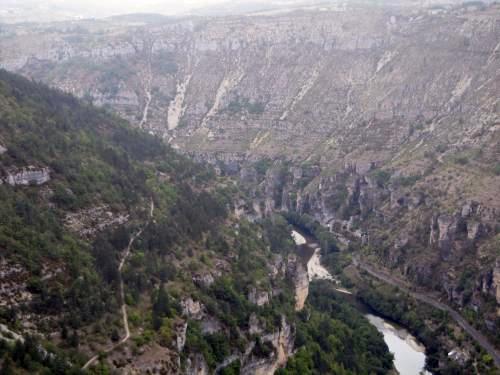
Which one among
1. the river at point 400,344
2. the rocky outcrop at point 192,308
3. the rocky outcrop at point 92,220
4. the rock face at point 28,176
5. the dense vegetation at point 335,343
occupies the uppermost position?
the rock face at point 28,176

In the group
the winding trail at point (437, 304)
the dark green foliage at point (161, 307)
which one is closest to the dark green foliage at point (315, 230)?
the winding trail at point (437, 304)

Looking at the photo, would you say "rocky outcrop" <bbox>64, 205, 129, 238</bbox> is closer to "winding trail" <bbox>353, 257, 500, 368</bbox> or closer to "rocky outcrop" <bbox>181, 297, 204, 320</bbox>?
"rocky outcrop" <bbox>181, 297, 204, 320</bbox>

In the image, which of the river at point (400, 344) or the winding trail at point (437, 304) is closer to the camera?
the river at point (400, 344)

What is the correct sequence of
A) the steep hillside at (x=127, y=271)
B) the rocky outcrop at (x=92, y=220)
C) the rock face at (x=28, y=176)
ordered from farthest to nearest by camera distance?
the rocky outcrop at (x=92, y=220), the rock face at (x=28, y=176), the steep hillside at (x=127, y=271)

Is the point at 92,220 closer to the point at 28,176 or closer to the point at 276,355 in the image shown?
the point at 28,176

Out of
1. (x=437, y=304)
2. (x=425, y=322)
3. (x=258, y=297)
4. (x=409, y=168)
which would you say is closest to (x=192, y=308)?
(x=258, y=297)

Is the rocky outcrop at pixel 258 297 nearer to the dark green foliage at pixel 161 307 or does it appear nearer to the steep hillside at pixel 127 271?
the steep hillside at pixel 127 271
